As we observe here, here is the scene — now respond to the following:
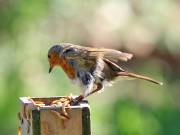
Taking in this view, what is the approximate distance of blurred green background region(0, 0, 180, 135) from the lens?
23.2 ft

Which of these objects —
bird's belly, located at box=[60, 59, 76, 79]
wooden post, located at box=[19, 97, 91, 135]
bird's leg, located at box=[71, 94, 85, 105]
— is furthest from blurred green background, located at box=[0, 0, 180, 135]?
wooden post, located at box=[19, 97, 91, 135]

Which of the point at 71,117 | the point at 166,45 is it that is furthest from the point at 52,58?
the point at 166,45

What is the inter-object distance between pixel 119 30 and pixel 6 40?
204 cm

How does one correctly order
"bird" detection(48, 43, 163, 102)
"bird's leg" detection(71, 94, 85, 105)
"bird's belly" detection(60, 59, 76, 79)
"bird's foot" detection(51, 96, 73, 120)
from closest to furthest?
"bird's foot" detection(51, 96, 73, 120)
"bird's leg" detection(71, 94, 85, 105)
"bird" detection(48, 43, 163, 102)
"bird's belly" detection(60, 59, 76, 79)

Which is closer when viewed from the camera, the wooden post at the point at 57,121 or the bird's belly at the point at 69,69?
the wooden post at the point at 57,121

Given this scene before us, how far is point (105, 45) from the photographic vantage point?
9.47 m

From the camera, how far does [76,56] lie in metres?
4.31

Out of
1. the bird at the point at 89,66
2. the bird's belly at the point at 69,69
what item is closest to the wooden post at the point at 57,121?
the bird at the point at 89,66

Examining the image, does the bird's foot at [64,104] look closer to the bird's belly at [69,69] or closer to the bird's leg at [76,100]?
the bird's leg at [76,100]

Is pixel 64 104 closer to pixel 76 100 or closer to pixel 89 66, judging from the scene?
pixel 76 100

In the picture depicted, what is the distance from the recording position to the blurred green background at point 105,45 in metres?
7.08

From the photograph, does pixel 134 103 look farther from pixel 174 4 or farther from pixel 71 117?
pixel 71 117

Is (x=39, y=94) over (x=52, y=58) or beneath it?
beneath

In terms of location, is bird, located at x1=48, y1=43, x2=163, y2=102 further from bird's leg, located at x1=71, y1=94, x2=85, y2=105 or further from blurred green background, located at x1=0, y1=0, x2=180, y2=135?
blurred green background, located at x1=0, y1=0, x2=180, y2=135
